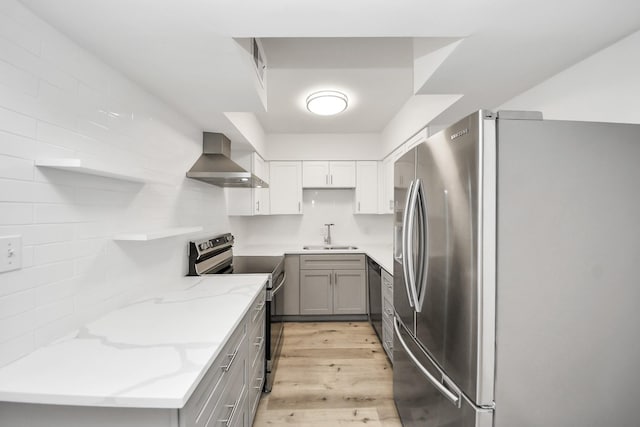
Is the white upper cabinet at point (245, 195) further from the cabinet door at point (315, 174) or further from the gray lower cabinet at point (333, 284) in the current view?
the gray lower cabinet at point (333, 284)

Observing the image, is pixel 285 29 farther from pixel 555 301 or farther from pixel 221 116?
pixel 555 301

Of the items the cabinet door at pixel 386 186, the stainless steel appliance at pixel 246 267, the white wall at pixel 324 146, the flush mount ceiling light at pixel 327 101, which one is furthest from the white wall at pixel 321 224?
the flush mount ceiling light at pixel 327 101

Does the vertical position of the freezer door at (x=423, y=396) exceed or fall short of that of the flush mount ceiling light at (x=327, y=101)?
it falls short

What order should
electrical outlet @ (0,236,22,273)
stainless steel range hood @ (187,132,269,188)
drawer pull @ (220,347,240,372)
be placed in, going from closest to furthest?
electrical outlet @ (0,236,22,273) < drawer pull @ (220,347,240,372) < stainless steel range hood @ (187,132,269,188)

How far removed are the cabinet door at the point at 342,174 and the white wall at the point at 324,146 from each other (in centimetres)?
9

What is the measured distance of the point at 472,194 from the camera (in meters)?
0.97

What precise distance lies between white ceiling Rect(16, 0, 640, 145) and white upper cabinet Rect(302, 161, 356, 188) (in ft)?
5.68

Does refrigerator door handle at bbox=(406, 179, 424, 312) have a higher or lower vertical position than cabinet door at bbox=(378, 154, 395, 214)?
lower

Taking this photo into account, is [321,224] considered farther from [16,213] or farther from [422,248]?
[16,213]

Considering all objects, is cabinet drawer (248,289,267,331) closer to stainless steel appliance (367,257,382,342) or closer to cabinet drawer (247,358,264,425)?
cabinet drawer (247,358,264,425)

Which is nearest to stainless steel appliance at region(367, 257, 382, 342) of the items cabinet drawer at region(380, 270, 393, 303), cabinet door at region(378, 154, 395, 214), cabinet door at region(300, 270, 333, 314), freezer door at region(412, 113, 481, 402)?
cabinet drawer at region(380, 270, 393, 303)

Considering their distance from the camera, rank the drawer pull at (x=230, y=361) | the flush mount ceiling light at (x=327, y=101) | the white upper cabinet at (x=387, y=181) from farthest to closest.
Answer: the white upper cabinet at (x=387, y=181) < the flush mount ceiling light at (x=327, y=101) < the drawer pull at (x=230, y=361)

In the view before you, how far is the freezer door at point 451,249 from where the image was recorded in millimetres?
974

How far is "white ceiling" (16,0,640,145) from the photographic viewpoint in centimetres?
96
